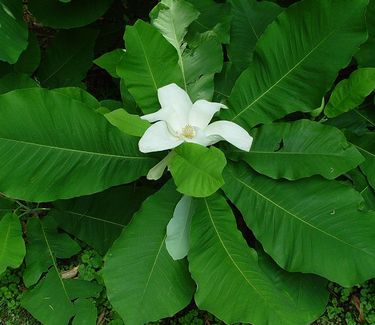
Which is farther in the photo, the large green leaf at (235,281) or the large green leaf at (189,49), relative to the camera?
the large green leaf at (189,49)

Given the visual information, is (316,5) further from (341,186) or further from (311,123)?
(341,186)

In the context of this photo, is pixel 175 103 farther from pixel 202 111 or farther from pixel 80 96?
pixel 80 96

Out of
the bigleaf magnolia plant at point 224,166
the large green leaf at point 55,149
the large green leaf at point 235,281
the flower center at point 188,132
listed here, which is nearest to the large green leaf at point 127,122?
the bigleaf magnolia plant at point 224,166

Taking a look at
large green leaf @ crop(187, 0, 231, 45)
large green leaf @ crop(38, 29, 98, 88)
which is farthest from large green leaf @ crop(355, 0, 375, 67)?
large green leaf @ crop(38, 29, 98, 88)

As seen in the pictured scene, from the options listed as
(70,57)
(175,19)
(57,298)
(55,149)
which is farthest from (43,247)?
(175,19)

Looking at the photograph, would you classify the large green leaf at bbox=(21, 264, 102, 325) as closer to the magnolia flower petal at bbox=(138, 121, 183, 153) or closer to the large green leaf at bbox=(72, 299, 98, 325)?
the large green leaf at bbox=(72, 299, 98, 325)

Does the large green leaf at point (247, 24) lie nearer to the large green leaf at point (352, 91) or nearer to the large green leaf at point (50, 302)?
the large green leaf at point (352, 91)

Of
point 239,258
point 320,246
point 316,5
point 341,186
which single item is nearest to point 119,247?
point 239,258
